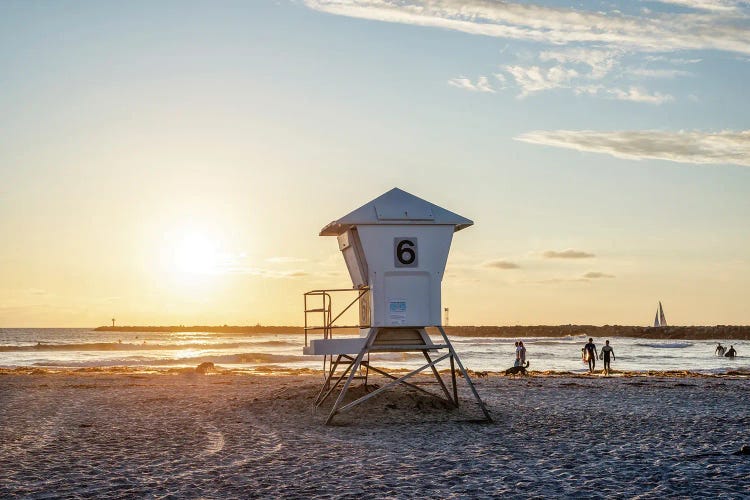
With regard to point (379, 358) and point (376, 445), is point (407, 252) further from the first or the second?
point (379, 358)

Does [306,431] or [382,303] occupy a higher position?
[382,303]

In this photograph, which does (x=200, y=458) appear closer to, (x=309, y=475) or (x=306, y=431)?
(x=309, y=475)

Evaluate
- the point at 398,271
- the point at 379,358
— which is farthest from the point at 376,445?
the point at 379,358

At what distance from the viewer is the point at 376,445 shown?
45.6 feet

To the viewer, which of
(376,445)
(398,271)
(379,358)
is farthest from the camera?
(379,358)

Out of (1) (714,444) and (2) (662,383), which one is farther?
(2) (662,383)

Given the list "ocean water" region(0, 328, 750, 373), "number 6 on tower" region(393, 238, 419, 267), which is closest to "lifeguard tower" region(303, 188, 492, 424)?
"number 6 on tower" region(393, 238, 419, 267)

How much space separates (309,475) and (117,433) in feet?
20.5

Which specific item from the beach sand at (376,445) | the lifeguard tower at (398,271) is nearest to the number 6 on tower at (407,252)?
the lifeguard tower at (398,271)

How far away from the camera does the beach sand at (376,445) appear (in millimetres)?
10211

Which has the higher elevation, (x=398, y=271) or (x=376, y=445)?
(x=398, y=271)

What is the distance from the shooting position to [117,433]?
15.6 meters

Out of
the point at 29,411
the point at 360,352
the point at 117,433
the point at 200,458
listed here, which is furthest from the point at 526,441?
the point at 29,411

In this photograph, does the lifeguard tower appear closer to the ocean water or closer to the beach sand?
the beach sand
